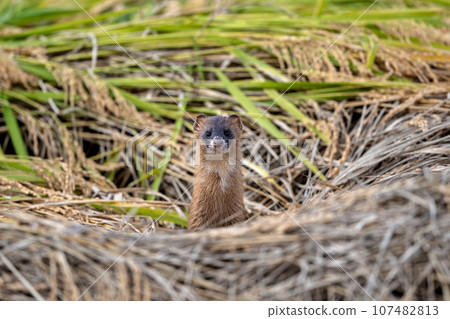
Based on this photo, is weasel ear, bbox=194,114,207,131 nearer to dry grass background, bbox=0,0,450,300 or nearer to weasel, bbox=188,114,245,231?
weasel, bbox=188,114,245,231

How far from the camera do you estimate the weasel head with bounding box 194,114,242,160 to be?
414 cm

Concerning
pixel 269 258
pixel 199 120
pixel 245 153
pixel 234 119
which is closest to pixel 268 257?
pixel 269 258

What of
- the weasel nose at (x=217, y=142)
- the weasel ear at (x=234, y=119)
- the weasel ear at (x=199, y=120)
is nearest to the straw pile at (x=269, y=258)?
the weasel nose at (x=217, y=142)

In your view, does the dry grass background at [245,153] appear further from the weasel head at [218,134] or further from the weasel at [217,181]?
the weasel head at [218,134]

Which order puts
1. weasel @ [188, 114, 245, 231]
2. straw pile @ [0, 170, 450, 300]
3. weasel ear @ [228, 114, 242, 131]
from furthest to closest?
weasel ear @ [228, 114, 242, 131], weasel @ [188, 114, 245, 231], straw pile @ [0, 170, 450, 300]

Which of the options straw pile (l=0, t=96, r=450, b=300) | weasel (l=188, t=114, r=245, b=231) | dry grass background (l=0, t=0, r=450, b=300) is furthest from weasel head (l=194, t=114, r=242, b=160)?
straw pile (l=0, t=96, r=450, b=300)

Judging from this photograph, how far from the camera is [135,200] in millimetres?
4348

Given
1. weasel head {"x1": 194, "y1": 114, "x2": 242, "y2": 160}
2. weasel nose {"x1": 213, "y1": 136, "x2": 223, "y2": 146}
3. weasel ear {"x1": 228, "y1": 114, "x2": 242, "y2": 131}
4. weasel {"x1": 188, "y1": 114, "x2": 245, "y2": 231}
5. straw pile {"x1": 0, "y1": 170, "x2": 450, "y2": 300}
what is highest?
weasel ear {"x1": 228, "y1": 114, "x2": 242, "y2": 131}

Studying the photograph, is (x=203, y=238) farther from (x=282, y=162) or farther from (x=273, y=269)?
(x=282, y=162)

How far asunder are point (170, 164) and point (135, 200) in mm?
762

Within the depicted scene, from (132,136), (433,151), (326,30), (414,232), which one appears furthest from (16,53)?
(414,232)

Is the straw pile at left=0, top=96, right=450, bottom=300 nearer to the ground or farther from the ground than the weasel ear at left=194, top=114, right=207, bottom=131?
nearer to the ground

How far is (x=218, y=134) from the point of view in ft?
14.1
